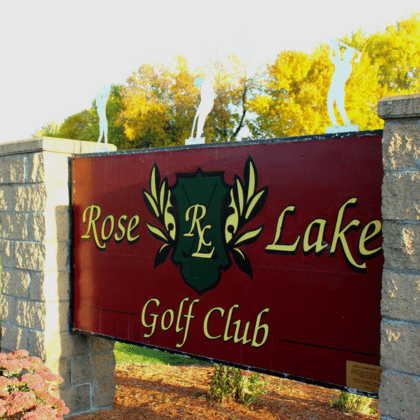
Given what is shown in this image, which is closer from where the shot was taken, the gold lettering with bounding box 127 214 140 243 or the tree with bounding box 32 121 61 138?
the gold lettering with bounding box 127 214 140 243

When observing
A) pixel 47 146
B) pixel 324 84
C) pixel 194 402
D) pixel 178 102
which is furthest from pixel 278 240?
pixel 178 102

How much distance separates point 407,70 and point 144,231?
2787cm

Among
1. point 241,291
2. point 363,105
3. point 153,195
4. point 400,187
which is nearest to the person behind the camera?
point 400,187

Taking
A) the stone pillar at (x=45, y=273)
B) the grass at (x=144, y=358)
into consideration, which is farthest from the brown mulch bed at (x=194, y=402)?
the grass at (x=144, y=358)

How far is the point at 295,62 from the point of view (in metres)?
24.5

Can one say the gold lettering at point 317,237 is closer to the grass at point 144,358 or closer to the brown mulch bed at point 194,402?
the brown mulch bed at point 194,402

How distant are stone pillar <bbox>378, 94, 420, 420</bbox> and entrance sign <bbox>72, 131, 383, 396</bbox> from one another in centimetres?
43

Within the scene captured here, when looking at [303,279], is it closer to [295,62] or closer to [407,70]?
[295,62]

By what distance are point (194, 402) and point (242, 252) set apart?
287 centimetres

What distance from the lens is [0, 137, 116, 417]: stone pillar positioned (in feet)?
18.1

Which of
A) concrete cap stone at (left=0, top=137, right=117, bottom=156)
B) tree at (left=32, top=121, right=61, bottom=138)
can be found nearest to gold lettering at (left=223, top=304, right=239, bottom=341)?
concrete cap stone at (left=0, top=137, right=117, bottom=156)

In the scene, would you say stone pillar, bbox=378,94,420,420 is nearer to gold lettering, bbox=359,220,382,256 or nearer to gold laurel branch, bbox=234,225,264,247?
gold lettering, bbox=359,220,382,256

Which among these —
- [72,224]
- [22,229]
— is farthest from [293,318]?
[22,229]

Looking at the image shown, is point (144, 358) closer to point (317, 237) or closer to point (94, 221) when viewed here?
point (94, 221)
